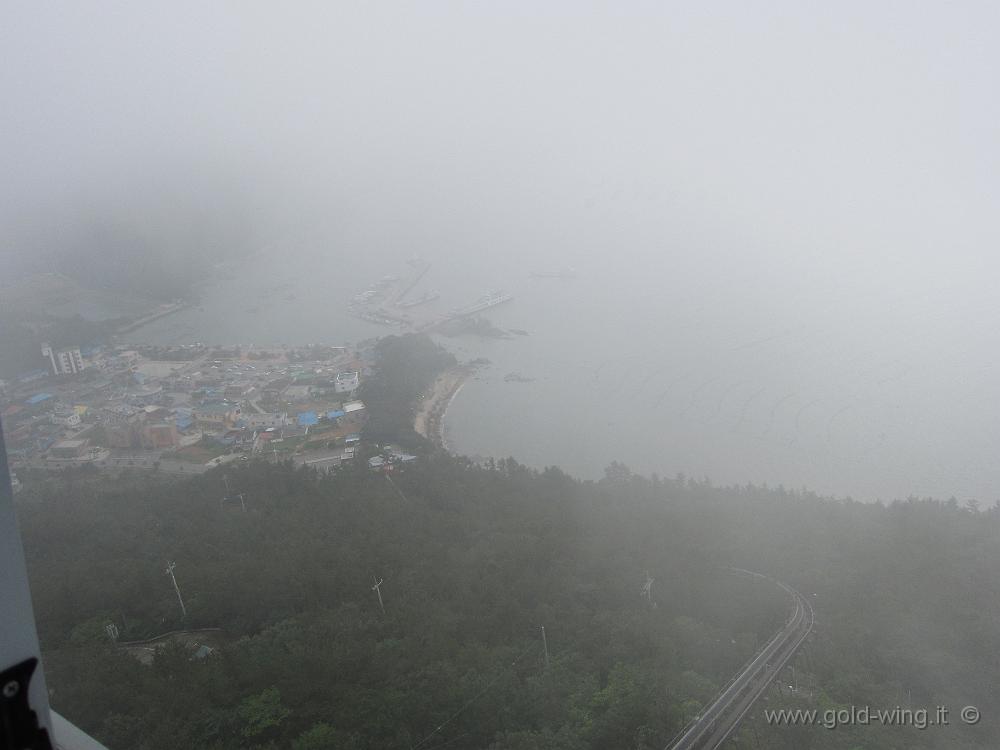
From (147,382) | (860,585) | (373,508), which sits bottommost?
(860,585)

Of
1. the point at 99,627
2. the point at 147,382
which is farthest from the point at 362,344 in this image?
the point at 99,627

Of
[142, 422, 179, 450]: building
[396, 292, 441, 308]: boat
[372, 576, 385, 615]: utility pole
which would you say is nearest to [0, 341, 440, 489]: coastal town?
[142, 422, 179, 450]: building

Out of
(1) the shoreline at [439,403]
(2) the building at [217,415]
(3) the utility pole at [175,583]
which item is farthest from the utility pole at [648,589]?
(2) the building at [217,415]

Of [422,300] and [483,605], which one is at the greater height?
[422,300]

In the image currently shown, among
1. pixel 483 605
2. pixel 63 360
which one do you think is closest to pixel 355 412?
pixel 63 360

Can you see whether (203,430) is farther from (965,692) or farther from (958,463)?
(958,463)

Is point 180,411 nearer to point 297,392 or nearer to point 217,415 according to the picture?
point 217,415

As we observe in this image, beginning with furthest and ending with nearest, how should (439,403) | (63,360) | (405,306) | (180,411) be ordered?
(405,306) < (439,403) < (63,360) < (180,411)
